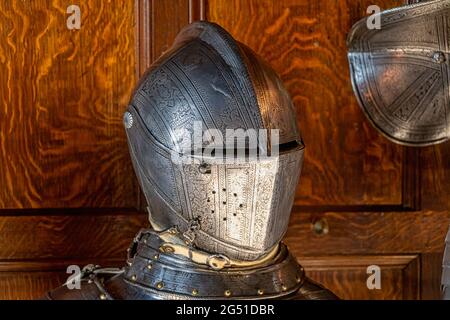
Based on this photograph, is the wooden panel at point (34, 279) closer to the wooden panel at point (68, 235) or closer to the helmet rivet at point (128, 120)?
the wooden panel at point (68, 235)

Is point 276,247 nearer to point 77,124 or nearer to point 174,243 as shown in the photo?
point 174,243

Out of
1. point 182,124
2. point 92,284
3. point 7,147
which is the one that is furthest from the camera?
point 7,147

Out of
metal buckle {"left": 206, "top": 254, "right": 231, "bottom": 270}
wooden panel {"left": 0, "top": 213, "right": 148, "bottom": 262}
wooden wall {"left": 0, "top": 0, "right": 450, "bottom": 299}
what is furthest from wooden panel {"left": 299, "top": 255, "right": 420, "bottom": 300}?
metal buckle {"left": 206, "top": 254, "right": 231, "bottom": 270}

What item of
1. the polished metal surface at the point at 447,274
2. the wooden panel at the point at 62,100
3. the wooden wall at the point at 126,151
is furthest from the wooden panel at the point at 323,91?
the polished metal surface at the point at 447,274

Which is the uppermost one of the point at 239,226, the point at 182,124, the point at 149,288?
the point at 182,124

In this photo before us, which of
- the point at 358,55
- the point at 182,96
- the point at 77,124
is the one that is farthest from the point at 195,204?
the point at 358,55

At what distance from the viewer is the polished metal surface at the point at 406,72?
1.99 metres

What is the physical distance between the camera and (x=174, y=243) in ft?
5.16

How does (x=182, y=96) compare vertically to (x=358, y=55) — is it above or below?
below

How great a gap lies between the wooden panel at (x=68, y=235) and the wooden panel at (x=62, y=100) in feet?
0.13

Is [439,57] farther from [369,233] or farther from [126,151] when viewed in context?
[126,151]

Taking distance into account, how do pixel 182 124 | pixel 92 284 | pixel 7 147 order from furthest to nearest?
pixel 7 147 < pixel 92 284 < pixel 182 124

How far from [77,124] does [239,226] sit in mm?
547

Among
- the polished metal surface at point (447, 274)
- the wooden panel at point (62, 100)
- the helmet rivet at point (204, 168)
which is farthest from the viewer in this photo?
the wooden panel at point (62, 100)
